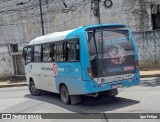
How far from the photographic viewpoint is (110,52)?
10516 mm

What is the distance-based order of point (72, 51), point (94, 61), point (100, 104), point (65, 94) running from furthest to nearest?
point (65, 94)
point (100, 104)
point (72, 51)
point (94, 61)

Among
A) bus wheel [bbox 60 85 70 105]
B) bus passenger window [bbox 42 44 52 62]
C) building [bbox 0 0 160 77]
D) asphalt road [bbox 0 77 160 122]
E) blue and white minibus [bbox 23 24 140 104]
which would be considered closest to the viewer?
asphalt road [bbox 0 77 160 122]

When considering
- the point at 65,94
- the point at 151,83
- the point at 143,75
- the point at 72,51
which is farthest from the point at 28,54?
A: the point at 143,75

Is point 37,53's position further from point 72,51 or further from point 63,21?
point 63,21

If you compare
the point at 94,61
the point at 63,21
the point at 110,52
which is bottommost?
the point at 94,61

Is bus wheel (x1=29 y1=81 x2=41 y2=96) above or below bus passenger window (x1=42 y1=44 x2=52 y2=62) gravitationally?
below

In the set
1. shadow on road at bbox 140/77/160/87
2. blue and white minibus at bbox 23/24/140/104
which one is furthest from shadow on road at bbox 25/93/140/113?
shadow on road at bbox 140/77/160/87

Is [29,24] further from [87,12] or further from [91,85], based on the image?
[91,85]

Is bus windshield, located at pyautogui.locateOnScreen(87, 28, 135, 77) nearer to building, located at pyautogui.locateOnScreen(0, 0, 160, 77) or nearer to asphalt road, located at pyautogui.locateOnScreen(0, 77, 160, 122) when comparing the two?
asphalt road, located at pyautogui.locateOnScreen(0, 77, 160, 122)

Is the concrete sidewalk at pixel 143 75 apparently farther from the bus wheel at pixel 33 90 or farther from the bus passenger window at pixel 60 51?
the bus passenger window at pixel 60 51

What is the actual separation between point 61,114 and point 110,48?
2539 mm

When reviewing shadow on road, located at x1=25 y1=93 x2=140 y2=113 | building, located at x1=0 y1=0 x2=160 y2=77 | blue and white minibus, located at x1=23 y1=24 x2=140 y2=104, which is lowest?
shadow on road, located at x1=25 y1=93 x2=140 y2=113

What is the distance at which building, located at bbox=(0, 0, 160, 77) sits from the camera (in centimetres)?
2050

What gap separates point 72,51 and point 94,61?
963 millimetres
